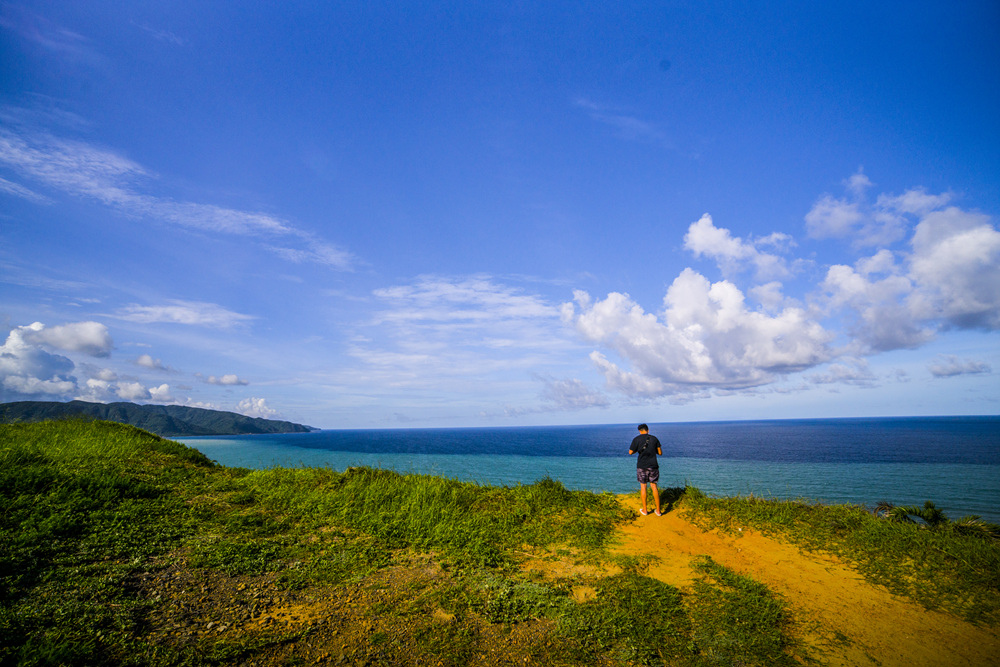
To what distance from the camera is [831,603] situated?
800cm

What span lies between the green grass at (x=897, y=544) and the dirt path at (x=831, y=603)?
0.47 meters

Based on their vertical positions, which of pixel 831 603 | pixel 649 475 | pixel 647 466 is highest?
pixel 647 466

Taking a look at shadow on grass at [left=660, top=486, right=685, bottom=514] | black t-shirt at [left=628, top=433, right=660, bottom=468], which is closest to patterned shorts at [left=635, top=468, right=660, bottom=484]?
black t-shirt at [left=628, top=433, right=660, bottom=468]

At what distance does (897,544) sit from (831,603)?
3.82 m

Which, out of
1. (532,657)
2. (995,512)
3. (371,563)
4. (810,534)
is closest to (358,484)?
(371,563)

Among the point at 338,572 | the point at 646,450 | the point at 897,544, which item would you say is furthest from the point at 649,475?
the point at 338,572

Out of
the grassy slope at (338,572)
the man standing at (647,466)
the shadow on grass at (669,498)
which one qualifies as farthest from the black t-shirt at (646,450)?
A: the grassy slope at (338,572)

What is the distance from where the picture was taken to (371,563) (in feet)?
28.3

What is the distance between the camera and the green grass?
824 centimetres

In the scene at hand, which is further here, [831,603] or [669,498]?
[669,498]

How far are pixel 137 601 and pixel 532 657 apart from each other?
619 centimetres

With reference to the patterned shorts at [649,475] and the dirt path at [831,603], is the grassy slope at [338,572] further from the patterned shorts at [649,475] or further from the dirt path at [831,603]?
the patterned shorts at [649,475]

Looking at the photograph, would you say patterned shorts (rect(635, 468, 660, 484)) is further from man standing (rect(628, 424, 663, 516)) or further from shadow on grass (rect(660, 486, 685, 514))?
shadow on grass (rect(660, 486, 685, 514))

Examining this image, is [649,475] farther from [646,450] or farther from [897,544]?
[897,544]
